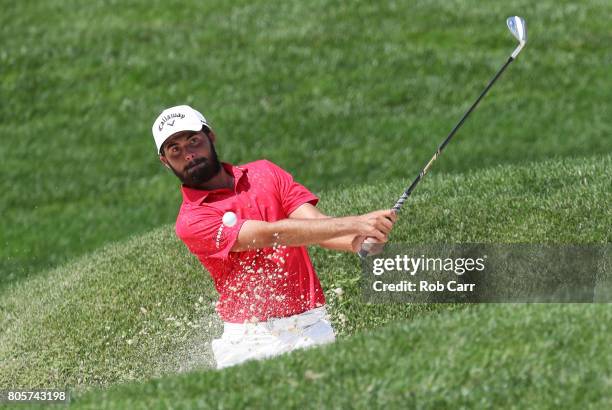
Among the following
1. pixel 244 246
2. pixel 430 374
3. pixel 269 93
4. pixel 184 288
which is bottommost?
pixel 430 374

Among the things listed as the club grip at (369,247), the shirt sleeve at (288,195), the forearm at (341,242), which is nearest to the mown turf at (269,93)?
the shirt sleeve at (288,195)

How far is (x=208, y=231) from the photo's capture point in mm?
9344

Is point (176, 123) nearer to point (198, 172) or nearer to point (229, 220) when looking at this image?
point (198, 172)

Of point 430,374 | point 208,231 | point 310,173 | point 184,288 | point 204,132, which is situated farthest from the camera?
point 310,173

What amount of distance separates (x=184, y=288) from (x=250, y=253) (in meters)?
4.71

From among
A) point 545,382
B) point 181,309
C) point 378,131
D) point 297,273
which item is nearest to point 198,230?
point 297,273

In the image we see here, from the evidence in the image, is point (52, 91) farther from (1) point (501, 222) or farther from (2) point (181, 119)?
(2) point (181, 119)

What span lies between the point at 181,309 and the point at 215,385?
5.19m

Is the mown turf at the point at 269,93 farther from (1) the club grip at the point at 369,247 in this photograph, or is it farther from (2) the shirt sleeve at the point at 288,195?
(1) the club grip at the point at 369,247

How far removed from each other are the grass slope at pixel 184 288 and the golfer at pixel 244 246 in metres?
2.61

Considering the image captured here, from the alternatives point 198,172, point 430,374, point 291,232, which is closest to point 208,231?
point 198,172

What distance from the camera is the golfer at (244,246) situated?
30.8 feet

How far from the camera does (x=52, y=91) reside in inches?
1049

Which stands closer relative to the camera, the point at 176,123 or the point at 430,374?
the point at 430,374
